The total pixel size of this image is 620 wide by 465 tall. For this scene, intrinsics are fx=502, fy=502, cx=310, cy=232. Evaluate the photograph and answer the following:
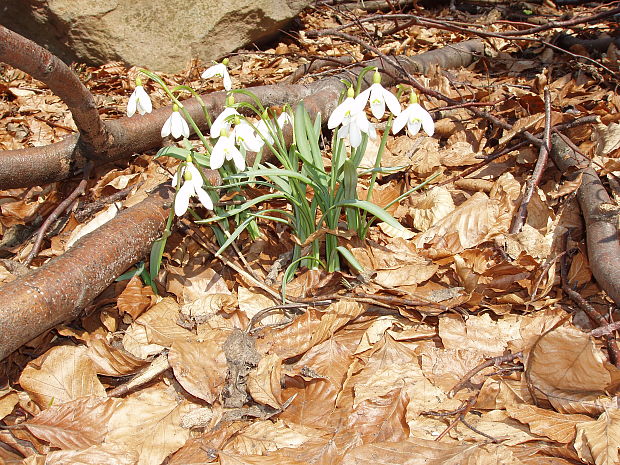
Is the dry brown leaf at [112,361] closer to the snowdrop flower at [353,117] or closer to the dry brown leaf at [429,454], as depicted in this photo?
the dry brown leaf at [429,454]

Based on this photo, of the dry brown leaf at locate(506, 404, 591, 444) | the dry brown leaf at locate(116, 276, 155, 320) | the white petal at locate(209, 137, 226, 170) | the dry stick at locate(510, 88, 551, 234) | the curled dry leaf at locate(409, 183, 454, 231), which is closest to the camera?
the dry brown leaf at locate(506, 404, 591, 444)

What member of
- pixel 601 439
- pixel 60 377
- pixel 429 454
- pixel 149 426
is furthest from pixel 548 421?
pixel 60 377

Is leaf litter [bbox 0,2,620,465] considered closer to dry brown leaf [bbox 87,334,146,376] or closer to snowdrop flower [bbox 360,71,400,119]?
dry brown leaf [bbox 87,334,146,376]

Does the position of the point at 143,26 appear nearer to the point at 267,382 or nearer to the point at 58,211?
the point at 58,211

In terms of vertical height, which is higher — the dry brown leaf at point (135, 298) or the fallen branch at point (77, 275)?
the fallen branch at point (77, 275)

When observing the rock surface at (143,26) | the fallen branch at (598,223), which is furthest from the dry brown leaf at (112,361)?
the rock surface at (143,26)

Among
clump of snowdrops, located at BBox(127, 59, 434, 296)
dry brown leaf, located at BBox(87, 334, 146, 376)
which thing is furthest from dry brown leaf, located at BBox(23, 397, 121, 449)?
clump of snowdrops, located at BBox(127, 59, 434, 296)

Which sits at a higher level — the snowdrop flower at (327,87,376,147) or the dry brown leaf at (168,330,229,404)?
the snowdrop flower at (327,87,376,147)
